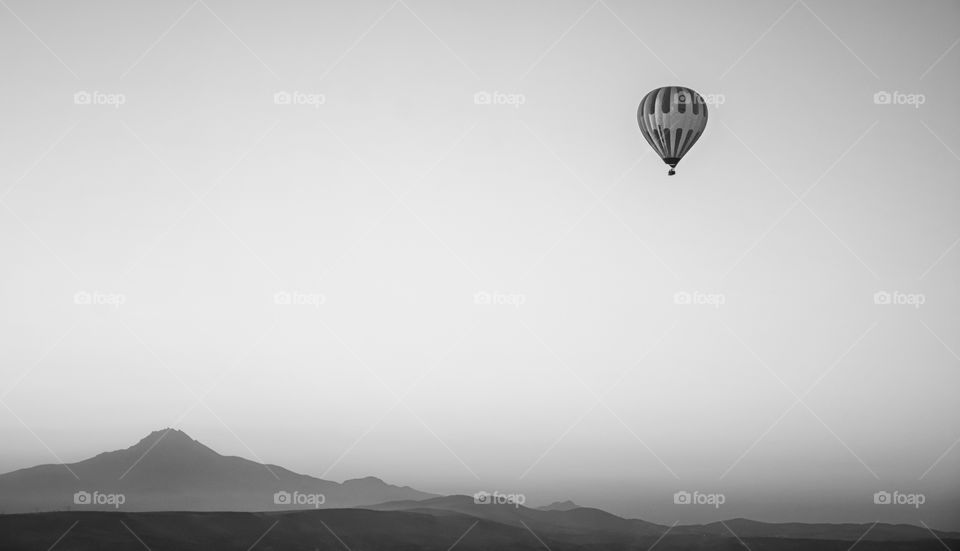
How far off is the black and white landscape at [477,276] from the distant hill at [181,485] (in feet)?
0.10

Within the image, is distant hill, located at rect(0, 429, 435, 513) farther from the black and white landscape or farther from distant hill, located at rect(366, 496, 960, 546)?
distant hill, located at rect(366, 496, 960, 546)

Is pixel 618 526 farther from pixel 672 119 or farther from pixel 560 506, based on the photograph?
pixel 672 119

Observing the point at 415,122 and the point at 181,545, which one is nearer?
the point at 181,545

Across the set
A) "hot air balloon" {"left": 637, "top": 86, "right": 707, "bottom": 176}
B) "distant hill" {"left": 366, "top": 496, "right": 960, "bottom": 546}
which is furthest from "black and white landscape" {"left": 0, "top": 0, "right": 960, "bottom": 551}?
"hot air balloon" {"left": 637, "top": 86, "right": 707, "bottom": 176}

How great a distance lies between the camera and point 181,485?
33.7 feet

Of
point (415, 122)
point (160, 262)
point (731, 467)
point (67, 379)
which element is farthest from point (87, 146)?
point (731, 467)

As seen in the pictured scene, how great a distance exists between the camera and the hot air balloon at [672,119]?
9.75 m

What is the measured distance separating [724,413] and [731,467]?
561 millimetres

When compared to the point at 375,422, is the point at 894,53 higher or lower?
higher

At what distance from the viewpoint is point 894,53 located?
1079cm

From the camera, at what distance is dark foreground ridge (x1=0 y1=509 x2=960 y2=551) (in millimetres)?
10164

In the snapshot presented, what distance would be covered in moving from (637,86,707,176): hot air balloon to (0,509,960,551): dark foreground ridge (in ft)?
12.6

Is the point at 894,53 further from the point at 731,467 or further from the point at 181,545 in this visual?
the point at 181,545

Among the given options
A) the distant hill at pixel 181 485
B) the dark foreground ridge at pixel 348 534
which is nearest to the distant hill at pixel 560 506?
the dark foreground ridge at pixel 348 534
